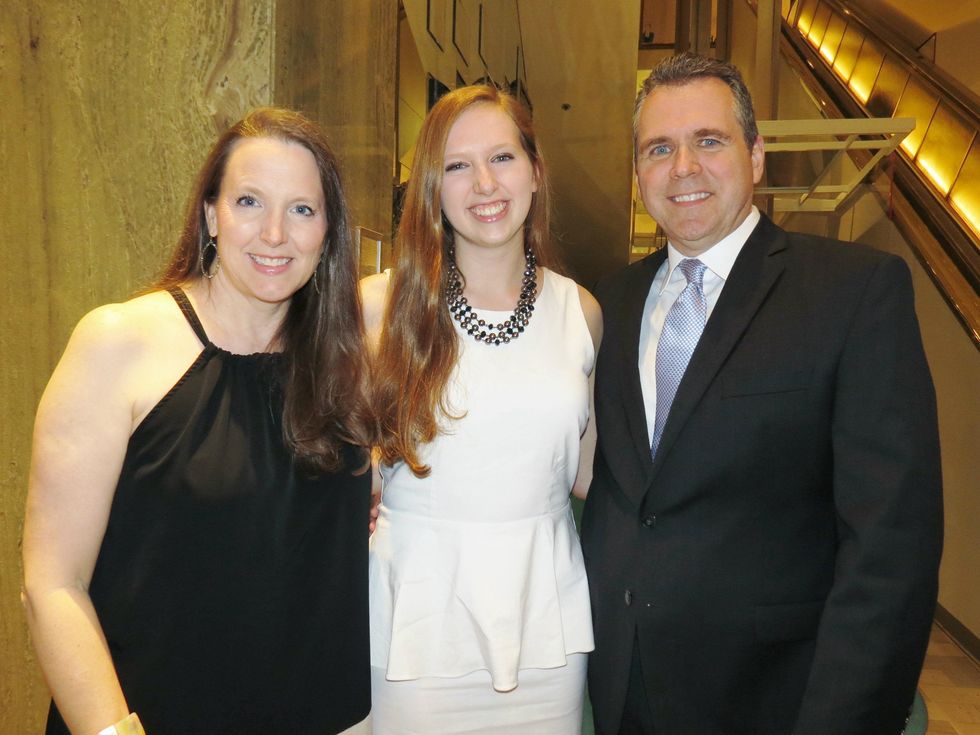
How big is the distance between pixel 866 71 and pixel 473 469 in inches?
299

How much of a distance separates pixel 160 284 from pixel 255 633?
75 centimetres

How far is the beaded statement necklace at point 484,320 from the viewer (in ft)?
6.55

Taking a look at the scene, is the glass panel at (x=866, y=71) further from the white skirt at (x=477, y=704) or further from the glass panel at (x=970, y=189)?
the white skirt at (x=477, y=704)

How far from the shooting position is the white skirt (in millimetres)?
1822

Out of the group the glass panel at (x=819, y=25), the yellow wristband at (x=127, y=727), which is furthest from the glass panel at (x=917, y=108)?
the yellow wristband at (x=127, y=727)

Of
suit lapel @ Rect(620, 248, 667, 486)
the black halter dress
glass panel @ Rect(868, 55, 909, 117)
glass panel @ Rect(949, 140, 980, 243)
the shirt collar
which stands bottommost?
the black halter dress

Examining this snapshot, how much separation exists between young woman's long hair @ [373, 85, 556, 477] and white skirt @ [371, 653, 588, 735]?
527mm

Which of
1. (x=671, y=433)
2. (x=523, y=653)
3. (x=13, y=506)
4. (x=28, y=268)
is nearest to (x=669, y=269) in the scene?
(x=671, y=433)

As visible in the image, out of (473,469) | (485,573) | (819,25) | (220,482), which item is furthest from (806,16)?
(220,482)

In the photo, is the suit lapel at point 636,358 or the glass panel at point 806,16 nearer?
the suit lapel at point 636,358

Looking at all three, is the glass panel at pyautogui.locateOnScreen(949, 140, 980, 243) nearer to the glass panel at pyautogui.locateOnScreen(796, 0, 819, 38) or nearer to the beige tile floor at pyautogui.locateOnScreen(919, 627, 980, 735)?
the beige tile floor at pyautogui.locateOnScreen(919, 627, 980, 735)

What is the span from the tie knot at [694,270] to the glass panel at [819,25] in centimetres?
873

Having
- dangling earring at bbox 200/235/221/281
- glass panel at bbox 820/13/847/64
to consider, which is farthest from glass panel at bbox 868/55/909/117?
dangling earring at bbox 200/235/221/281

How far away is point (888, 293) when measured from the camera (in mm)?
1463
